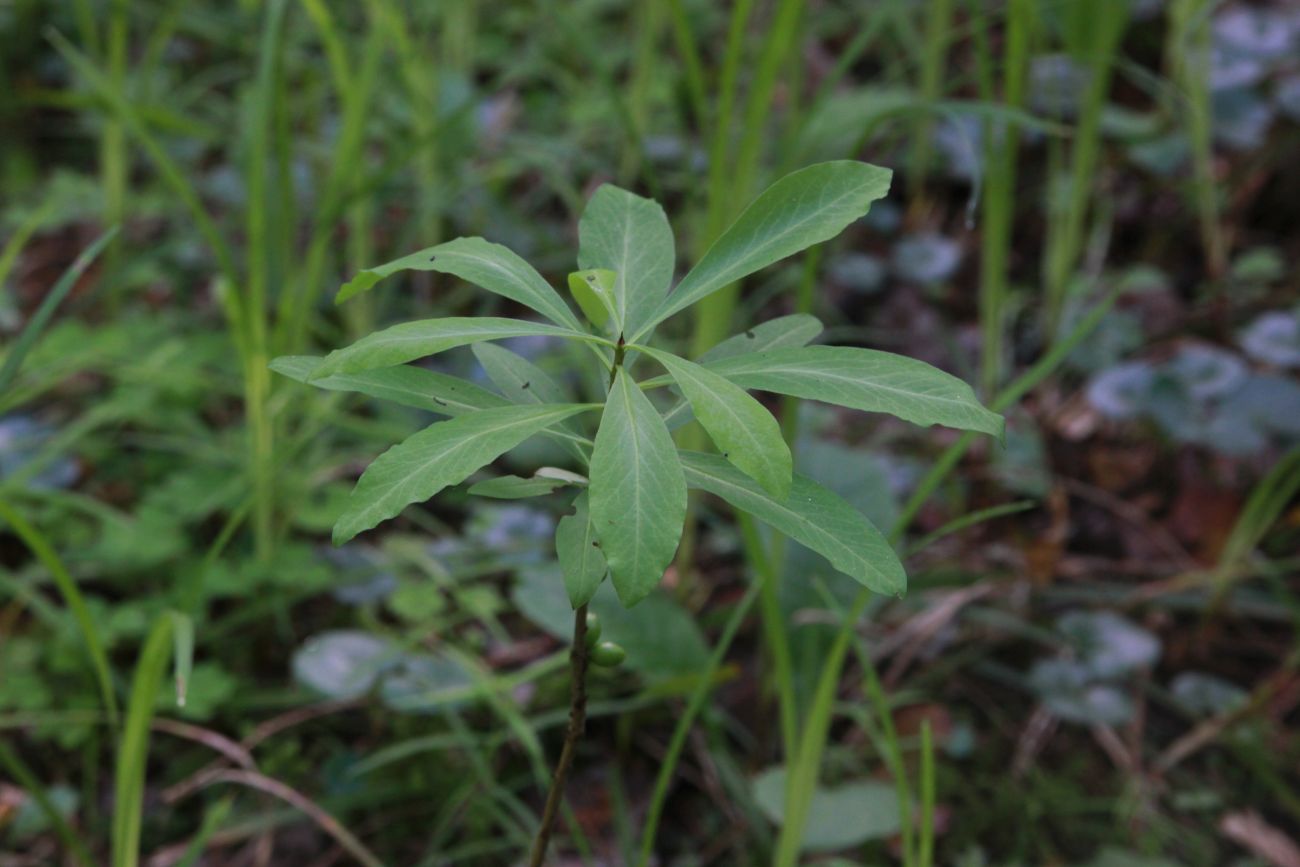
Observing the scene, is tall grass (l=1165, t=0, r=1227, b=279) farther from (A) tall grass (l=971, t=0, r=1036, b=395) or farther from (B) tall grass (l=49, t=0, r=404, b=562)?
(B) tall grass (l=49, t=0, r=404, b=562)

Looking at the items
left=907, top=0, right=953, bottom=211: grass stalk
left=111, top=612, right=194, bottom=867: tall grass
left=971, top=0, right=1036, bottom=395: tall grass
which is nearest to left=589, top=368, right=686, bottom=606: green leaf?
left=111, top=612, right=194, bottom=867: tall grass

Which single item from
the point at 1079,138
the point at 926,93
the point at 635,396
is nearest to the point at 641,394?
the point at 635,396

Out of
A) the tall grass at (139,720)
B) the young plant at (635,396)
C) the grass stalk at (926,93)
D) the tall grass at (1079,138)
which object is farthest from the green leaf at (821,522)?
the grass stalk at (926,93)

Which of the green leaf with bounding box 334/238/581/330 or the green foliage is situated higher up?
the green leaf with bounding box 334/238/581/330

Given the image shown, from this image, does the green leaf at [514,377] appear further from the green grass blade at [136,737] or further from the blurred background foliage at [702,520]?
the green grass blade at [136,737]

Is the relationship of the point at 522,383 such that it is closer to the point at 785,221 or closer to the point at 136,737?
the point at 785,221

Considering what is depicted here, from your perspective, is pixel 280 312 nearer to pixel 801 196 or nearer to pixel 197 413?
pixel 197 413

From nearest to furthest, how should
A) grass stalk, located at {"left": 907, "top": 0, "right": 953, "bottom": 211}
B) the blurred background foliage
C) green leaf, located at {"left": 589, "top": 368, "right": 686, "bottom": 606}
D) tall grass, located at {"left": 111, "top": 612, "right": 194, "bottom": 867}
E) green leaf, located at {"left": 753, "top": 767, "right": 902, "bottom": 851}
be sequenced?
green leaf, located at {"left": 589, "top": 368, "right": 686, "bottom": 606} < tall grass, located at {"left": 111, "top": 612, "right": 194, "bottom": 867} < green leaf, located at {"left": 753, "top": 767, "right": 902, "bottom": 851} < the blurred background foliage < grass stalk, located at {"left": 907, "top": 0, "right": 953, "bottom": 211}
